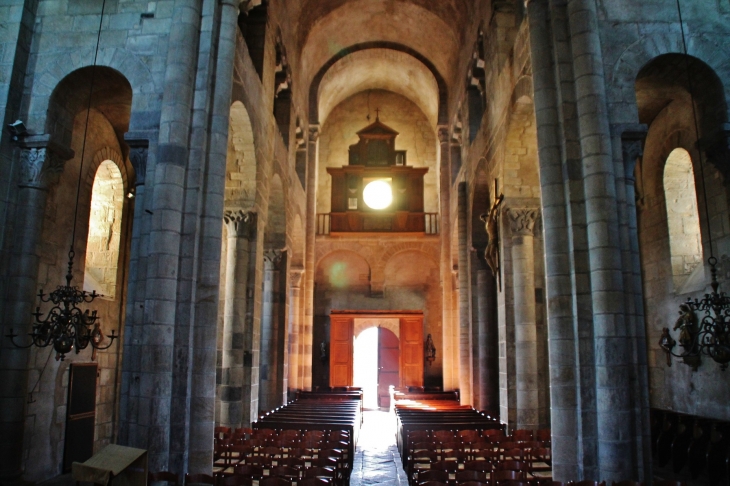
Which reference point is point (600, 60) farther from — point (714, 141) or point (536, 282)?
point (536, 282)

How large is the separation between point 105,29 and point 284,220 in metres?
9.00

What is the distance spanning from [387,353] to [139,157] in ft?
59.7

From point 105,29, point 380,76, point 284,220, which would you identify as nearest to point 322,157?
point 380,76

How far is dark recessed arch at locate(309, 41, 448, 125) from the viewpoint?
76.3ft

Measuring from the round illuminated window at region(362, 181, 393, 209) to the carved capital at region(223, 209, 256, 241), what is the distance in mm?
12500

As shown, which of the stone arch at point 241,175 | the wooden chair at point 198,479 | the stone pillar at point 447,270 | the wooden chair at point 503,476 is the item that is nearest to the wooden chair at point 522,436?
the wooden chair at point 503,476

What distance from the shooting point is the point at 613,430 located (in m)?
8.34

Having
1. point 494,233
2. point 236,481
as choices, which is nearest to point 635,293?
point 494,233

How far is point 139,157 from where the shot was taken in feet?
30.9

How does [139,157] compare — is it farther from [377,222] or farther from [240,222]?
[377,222]

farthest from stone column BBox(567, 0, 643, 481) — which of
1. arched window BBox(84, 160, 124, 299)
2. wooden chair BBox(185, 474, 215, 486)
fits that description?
arched window BBox(84, 160, 124, 299)

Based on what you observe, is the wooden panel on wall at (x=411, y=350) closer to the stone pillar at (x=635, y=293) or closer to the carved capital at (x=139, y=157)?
the stone pillar at (x=635, y=293)

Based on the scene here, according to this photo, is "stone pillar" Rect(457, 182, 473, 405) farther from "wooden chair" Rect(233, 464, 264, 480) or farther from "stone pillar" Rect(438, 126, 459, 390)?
"wooden chair" Rect(233, 464, 264, 480)

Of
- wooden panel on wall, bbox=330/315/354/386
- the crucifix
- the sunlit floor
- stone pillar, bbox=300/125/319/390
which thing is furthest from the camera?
wooden panel on wall, bbox=330/315/354/386
